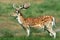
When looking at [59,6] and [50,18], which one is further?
[59,6]

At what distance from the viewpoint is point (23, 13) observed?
16469 millimetres

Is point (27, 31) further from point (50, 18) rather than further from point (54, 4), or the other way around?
point (54, 4)

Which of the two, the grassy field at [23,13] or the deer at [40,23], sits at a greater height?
the deer at [40,23]

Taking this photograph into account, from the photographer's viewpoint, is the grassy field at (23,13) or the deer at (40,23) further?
the grassy field at (23,13)

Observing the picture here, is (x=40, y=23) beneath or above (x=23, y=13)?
above

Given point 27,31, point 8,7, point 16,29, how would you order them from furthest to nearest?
point 8,7, point 16,29, point 27,31

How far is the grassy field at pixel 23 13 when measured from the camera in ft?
42.3

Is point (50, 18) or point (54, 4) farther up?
point (50, 18)

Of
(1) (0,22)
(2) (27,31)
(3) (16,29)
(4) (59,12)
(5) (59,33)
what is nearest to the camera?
(2) (27,31)

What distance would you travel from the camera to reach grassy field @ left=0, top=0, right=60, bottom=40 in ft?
42.3

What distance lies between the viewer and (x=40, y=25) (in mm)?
12266

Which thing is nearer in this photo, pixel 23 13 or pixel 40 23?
pixel 40 23

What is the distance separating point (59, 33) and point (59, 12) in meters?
3.74

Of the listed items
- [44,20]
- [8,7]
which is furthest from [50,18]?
[8,7]
